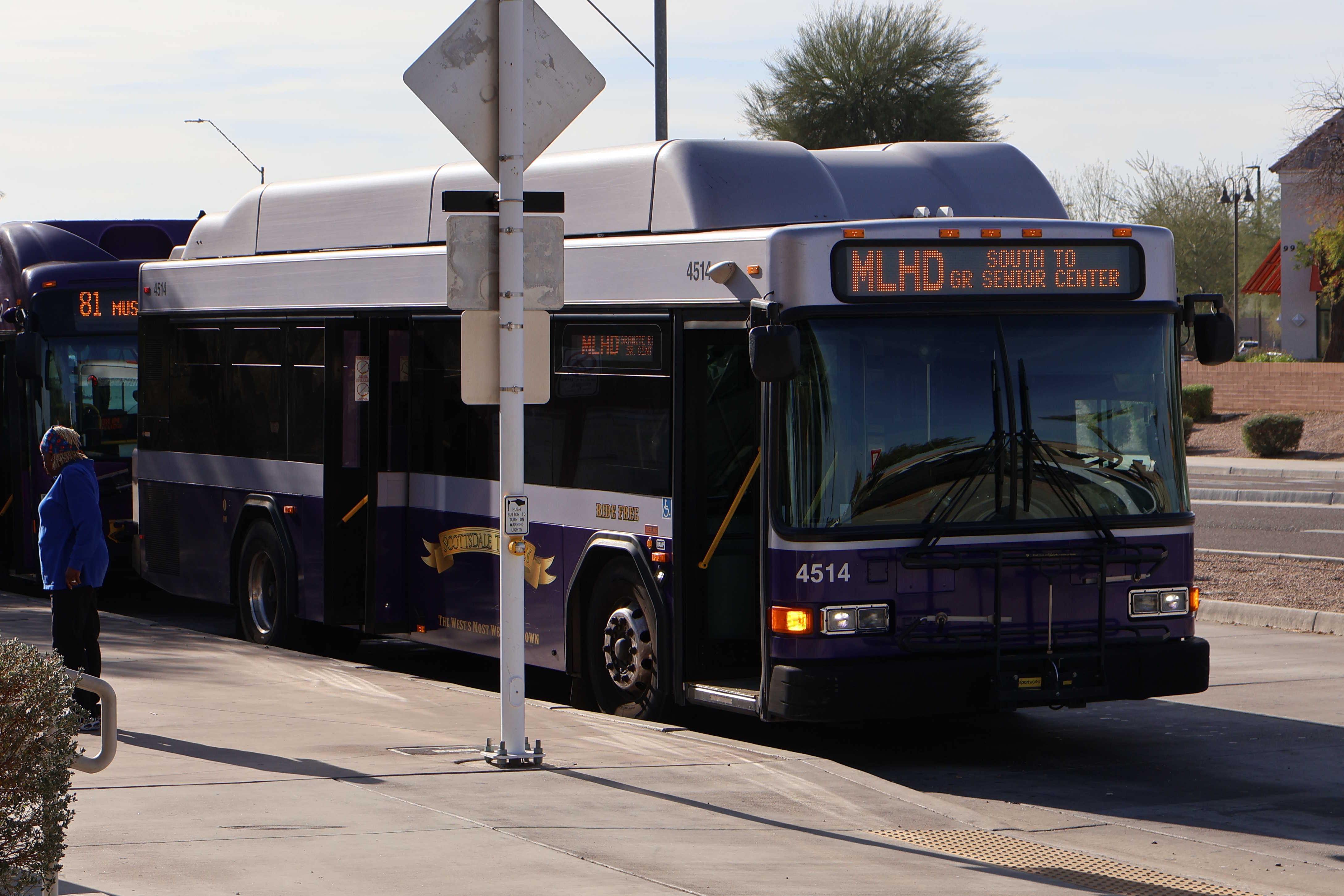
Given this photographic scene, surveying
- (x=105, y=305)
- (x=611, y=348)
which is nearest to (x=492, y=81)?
(x=611, y=348)

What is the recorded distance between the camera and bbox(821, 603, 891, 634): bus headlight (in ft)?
29.4

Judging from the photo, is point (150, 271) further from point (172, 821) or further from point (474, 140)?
point (172, 821)

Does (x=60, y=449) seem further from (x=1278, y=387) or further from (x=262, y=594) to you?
(x=1278, y=387)

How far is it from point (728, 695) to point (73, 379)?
9590 millimetres

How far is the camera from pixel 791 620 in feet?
29.6

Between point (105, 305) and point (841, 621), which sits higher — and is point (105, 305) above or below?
above

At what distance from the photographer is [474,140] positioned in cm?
884

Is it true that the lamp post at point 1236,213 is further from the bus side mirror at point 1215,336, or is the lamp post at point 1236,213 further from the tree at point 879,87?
the bus side mirror at point 1215,336

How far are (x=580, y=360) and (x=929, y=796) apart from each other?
11.6 ft

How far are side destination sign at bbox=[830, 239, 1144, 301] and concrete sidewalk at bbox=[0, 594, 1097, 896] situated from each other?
2453mm

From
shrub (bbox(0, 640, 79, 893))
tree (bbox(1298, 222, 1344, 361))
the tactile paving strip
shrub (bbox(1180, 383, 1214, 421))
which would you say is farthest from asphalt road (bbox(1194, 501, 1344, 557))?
tree (bbox(1298, 222, 1344, 361))

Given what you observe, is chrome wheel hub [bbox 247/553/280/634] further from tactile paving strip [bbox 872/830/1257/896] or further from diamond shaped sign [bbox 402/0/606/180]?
tactile paving strip [bbox 872/830/1257/896]

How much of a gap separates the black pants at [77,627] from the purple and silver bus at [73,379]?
265 inches

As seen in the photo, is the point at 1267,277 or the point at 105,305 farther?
the point at 1267,277
